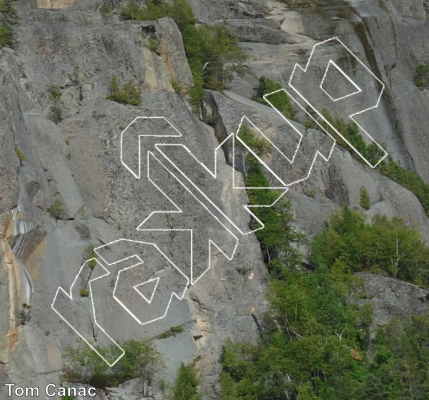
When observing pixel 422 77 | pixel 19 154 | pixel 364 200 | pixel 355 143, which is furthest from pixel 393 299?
pixel 422 77

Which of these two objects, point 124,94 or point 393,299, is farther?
point 124,94

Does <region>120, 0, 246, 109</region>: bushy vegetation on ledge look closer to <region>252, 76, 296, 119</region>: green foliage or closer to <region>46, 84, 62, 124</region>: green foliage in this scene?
<region>252, 76, 296, 119</region>: green foliage

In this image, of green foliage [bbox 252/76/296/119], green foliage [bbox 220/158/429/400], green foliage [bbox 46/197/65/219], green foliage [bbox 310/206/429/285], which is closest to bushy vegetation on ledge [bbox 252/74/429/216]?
green foliage [bbox 252/76/296/119]

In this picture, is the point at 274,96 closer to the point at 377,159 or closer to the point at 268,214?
the point at 377,159

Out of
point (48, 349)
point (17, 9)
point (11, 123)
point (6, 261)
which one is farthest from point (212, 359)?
point (17, 9)

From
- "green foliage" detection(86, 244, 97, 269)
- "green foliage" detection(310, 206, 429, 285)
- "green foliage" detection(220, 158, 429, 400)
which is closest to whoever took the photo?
"green foliage" detection(220, 158, 429, 400)

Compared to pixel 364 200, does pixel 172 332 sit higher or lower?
higher
